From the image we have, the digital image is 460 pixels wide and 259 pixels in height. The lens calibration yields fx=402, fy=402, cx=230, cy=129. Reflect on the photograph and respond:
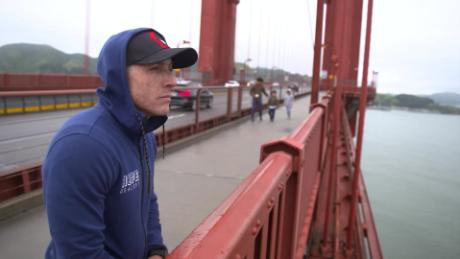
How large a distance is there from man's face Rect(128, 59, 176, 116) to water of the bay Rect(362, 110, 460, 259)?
12603mm

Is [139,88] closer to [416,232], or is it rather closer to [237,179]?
[237,179]

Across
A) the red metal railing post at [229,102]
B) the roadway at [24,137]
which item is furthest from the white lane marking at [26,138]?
the red metal railing post at [229,102]

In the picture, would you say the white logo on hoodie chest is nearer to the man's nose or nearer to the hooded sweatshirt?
the hooded sweatshirt

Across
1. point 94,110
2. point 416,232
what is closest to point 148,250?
point 94,110

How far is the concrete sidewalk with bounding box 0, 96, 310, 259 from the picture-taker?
3459 millimetres

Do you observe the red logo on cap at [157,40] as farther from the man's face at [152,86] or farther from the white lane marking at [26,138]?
the white lane marking at [26,138]

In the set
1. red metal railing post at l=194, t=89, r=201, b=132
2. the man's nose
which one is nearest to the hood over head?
the man's nose

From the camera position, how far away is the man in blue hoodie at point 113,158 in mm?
1212

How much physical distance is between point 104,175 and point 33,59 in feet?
73.5

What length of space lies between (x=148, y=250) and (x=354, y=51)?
31.4 meters

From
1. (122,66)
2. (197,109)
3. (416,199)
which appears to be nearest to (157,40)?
(122,66)

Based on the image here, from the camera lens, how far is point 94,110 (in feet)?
4.62

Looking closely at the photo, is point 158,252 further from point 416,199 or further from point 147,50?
point 416,199

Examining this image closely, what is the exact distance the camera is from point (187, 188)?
5.37m
